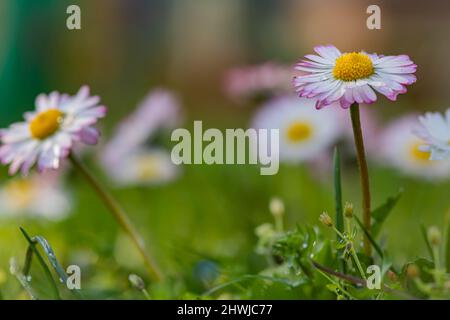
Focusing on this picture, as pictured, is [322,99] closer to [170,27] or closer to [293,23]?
[293,23]

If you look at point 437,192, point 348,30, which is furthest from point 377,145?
point 348,30

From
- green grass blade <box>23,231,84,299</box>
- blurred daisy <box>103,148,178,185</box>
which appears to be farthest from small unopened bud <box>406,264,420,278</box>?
blurred daisy <box>103,148,178,185</box>

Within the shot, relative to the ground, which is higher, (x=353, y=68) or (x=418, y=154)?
(x=353, y=68)

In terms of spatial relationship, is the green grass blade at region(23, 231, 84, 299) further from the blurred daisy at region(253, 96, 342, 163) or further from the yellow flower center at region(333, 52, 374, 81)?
the blurred daisy at region(253, 96, 342, 163)

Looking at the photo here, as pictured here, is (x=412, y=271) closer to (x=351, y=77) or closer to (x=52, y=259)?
(x=351, y=77)

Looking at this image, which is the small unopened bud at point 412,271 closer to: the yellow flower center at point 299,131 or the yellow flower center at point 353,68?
the yellow flower center at point 353,68

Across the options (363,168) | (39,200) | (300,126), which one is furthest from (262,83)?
(363,168)
